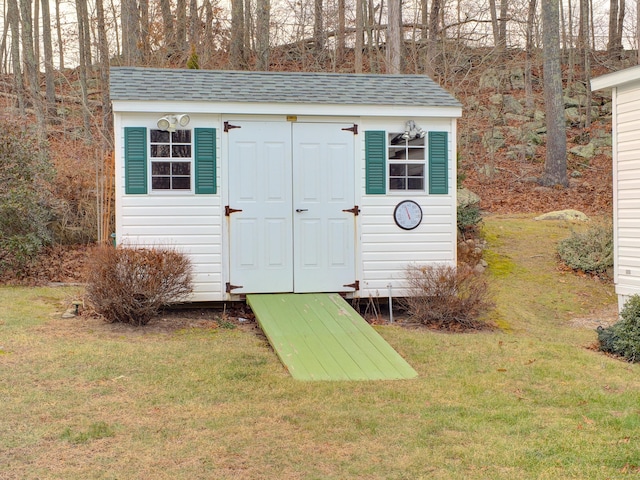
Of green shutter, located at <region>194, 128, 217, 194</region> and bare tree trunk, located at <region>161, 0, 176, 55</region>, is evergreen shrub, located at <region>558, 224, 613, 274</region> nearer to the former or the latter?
green shutter, located at <region>194, 128, 217, 194</region>

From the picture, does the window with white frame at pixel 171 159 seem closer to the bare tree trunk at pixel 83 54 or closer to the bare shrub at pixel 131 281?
the bare shrub at pixel 131 281

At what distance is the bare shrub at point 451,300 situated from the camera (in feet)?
29.2

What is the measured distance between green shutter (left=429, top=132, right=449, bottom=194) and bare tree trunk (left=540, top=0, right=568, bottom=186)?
9.76m

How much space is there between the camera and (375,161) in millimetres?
9578

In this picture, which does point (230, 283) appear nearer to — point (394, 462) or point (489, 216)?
point (394, 462)

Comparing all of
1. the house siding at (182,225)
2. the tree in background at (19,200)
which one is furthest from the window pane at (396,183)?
the tree in background at (19,200)

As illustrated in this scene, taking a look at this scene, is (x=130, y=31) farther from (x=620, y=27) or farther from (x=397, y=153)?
(x=620, y=27)

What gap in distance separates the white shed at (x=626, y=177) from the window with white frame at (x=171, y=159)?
5.37 metres

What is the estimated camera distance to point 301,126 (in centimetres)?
946

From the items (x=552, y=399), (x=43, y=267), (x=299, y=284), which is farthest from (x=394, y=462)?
(x=43, y=267)

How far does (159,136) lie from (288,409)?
480 centimetres

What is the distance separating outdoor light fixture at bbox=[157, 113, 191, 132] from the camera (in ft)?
29.5

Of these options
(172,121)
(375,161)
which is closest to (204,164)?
(172,121)

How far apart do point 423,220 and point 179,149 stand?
331cm
